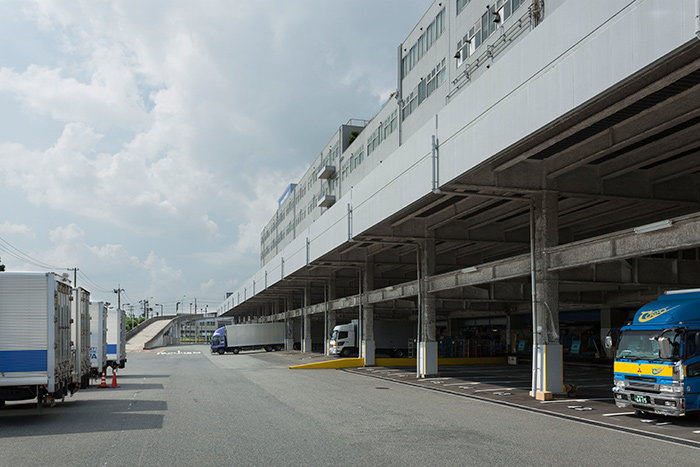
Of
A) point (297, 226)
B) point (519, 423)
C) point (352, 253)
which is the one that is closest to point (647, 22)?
point (519, 423)

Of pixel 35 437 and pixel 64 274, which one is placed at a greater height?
pixel 64 274

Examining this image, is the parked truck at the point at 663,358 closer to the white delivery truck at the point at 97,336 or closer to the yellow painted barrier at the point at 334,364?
the white delivery truck at the point at 97,336

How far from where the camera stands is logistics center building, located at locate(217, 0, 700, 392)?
48.6ft

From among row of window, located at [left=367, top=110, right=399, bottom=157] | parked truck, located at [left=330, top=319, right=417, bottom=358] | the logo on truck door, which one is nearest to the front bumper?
the logo on truck door

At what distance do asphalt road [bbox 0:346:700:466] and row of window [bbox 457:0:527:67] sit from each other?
1788 cm

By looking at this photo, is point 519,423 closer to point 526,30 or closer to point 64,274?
point 64,274

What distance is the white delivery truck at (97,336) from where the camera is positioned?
2850cm

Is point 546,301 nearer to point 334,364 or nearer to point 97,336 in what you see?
point 97,336

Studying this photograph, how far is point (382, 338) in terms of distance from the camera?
54.8 m

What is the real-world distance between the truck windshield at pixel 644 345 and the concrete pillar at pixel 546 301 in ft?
14.4

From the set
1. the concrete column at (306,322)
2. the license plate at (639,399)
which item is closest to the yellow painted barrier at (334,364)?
the concrete column at (306,322)

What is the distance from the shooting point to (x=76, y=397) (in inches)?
907

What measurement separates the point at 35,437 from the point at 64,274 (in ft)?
19.5

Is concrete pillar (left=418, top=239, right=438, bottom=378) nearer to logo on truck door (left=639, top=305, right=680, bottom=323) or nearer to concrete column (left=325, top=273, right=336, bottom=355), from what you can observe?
logo on truck door (left=639, top=305, right=680, bottom=323)
